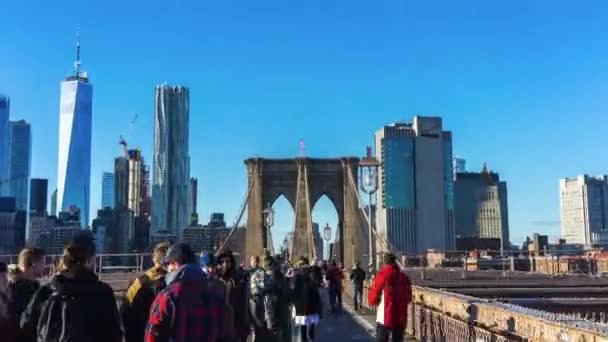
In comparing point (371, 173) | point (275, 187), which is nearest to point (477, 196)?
point (275, 187)

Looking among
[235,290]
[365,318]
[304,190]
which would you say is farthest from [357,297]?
[304,190]

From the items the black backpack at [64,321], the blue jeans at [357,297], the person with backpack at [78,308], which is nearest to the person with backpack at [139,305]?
the person with backpack at [78,308]

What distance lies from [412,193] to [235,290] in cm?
14610

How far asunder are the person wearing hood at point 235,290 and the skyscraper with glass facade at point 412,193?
446 ft

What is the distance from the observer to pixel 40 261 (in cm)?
610

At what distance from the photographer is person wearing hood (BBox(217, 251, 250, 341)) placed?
7.36 metres

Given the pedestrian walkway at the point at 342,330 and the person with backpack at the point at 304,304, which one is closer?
the person with backpack at the point at 304,304

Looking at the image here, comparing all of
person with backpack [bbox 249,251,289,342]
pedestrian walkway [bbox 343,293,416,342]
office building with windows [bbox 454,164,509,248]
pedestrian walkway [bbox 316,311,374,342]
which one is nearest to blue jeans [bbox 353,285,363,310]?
pedestrian walkway [bbox 343,293,416,342]

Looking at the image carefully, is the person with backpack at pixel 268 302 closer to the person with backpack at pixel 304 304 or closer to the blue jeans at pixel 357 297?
the person with backpack at pixel 304 304

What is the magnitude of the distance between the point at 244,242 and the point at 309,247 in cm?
759

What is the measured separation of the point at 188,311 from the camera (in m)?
3.96

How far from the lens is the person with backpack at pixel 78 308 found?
13.4 feet

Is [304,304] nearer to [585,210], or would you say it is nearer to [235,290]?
[235,290]

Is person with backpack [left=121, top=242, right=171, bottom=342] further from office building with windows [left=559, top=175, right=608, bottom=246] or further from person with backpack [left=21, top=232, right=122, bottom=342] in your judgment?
office building with windows [left=559, top=175, right=608, bottom=246]
